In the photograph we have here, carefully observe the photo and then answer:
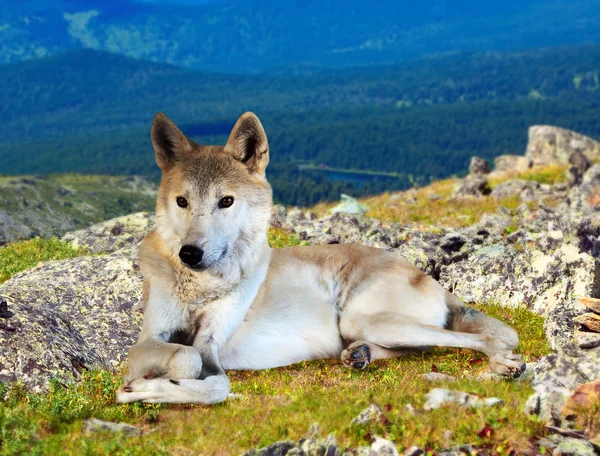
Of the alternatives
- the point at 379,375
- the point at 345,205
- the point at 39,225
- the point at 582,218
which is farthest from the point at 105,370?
the point at 39,225

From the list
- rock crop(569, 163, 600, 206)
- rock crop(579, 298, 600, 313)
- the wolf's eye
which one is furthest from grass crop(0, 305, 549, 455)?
rock crop(569, 163, 600, 206)

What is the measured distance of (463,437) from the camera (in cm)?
755

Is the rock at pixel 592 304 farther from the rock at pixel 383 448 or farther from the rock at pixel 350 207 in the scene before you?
the rock at pixel 350 207

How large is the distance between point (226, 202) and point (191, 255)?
0.85 meters

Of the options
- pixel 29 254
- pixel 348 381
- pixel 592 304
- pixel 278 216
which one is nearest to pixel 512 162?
pixel 278 216

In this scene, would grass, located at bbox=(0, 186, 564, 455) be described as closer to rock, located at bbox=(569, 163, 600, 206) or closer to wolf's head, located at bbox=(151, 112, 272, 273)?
wolf's head, located at bbox=(151, 112, 272, 273)

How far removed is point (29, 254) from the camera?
20266mm

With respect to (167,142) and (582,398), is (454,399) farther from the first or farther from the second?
(167,142)

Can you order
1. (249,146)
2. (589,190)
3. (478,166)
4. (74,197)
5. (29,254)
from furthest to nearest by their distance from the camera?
(74,197) → (478,166) → (589,190) → (29,254) → (249,146)

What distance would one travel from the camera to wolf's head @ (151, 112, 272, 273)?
883 cm

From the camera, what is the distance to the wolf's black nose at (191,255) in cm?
856

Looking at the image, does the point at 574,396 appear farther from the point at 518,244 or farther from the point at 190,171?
the point at 518,244

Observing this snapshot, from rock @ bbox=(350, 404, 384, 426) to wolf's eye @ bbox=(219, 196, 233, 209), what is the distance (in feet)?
9.52

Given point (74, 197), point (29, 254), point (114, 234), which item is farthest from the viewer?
point (74, 197)
